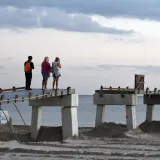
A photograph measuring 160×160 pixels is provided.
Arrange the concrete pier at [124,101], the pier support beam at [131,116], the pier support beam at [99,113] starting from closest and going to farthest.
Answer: the concrete pier at [124,101] < the pier support beam at [131,116] < the pier support beam at [99,113]

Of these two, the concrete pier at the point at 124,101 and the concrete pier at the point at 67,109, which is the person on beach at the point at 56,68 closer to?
the concrete pier at the point at 67,109

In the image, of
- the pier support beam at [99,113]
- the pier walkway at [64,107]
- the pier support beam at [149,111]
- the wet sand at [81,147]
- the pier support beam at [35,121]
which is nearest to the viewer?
the wet sand at [81,147]

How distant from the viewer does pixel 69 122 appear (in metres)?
31.7

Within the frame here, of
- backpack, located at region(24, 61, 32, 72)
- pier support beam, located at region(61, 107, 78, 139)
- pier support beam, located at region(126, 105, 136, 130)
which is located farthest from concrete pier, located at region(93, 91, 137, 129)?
backpack, located at region(24, 61, 32, 72)

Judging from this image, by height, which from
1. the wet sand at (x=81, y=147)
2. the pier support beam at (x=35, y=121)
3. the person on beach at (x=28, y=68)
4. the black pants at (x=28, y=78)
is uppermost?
the person on beach at (x=28, y=68)

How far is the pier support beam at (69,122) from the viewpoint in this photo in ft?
104

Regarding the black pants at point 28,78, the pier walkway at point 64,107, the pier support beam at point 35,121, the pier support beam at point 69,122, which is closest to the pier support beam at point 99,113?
the pier support beam at point 35,121

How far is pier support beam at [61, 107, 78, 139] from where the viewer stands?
31656mm

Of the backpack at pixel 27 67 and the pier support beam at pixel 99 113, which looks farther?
the pier support beam at pixel 99 113

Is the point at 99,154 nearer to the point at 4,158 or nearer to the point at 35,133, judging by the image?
the point at 4,158

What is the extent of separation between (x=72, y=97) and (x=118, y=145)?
5085 mm

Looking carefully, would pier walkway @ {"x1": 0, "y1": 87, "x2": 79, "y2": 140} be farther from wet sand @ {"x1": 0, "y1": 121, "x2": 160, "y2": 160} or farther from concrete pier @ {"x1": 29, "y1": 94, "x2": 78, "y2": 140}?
wet sand @ {"x1": 0, "y1": 121, "x2": 160, "y2": 160}

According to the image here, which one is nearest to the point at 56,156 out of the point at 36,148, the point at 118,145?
Answer: the point at 36,148

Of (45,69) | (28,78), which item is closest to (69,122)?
(45,69)
